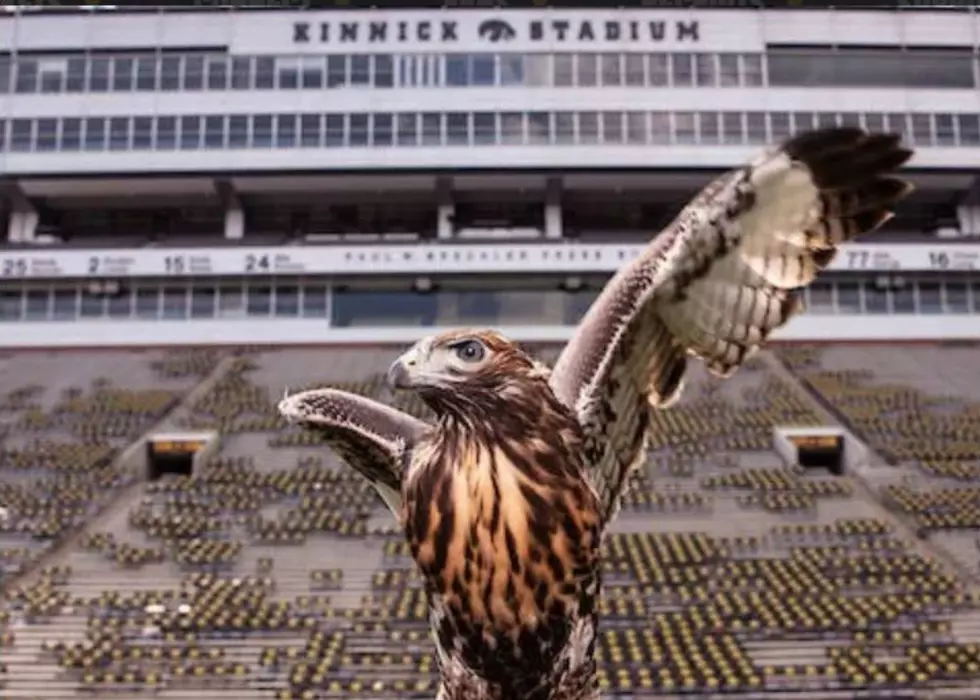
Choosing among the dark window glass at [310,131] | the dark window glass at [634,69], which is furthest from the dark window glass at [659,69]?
the dark window glass at [310,131]

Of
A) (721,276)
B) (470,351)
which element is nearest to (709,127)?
(721,276)

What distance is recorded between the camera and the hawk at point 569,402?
2598 mm

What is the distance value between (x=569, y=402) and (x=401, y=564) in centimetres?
1357

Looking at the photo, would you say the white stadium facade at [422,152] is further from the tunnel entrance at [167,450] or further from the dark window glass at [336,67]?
the tunnel entrance at [167,450]

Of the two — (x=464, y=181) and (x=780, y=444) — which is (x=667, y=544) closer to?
(x=780, y=444)

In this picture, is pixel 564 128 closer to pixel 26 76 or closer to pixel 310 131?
pixel 310 131

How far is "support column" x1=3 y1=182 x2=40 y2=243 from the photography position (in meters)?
38.7

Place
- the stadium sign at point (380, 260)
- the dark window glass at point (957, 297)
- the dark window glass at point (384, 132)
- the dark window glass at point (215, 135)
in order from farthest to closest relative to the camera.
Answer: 1. the dark window glass at point (215, 135)
2. the dark window glass at point (384, 132)
3. the dark window glass at point (957, 297)
4. the stadium sign at point (380, 260)

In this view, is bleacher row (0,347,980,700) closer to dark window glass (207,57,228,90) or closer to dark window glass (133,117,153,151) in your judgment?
dark window glass (133,117,153,151)

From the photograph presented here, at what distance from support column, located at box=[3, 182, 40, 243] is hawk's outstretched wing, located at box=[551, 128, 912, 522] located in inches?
1581

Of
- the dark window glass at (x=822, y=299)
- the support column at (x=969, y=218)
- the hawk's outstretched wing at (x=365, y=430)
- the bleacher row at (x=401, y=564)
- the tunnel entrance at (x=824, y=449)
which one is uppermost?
the support column at (x=969, y=218)

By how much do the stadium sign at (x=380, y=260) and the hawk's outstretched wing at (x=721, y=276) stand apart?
105ft

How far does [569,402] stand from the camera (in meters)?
2.89

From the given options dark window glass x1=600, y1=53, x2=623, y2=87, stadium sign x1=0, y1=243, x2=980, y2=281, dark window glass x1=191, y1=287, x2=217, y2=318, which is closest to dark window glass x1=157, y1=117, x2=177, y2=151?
stadium sign x1=0, y1=243, x2=980, y2=281
